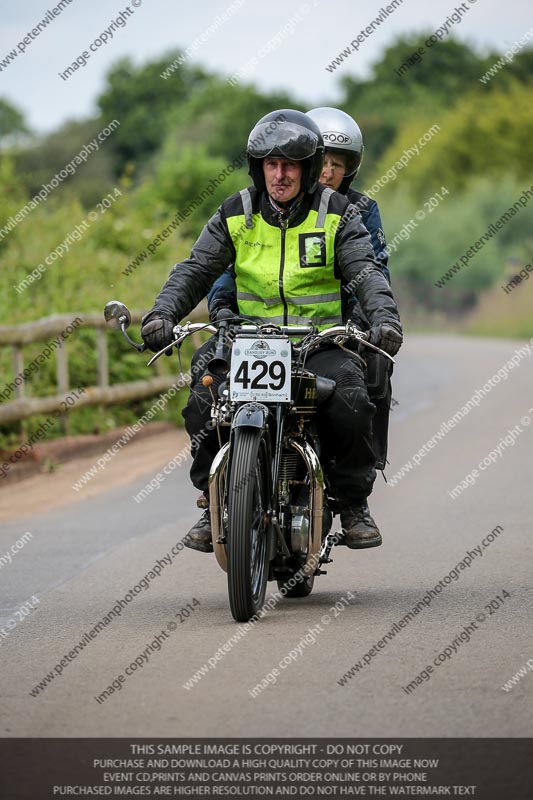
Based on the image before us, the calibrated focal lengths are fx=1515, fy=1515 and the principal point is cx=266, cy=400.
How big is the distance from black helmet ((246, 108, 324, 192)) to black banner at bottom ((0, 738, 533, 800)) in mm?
3119

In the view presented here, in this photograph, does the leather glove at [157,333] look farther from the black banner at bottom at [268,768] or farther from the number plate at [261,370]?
the black banner at bottom at [268,768]

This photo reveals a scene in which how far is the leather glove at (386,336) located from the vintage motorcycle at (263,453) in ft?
0.17

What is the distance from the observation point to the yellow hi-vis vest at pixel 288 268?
7020 mm

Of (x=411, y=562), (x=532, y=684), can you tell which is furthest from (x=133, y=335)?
(x=532, y=684)

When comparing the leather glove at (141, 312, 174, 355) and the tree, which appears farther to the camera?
the tree

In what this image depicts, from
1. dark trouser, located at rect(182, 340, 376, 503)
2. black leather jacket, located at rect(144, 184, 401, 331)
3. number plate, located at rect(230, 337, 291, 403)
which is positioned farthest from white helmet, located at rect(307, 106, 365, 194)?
number plate, located at rect(230, 337, 291, 403)

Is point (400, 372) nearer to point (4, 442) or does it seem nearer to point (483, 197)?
point (4, 442)

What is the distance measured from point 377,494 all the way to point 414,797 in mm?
7558

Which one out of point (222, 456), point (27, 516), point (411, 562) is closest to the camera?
point (222, 456)

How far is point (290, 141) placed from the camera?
22.7 ft

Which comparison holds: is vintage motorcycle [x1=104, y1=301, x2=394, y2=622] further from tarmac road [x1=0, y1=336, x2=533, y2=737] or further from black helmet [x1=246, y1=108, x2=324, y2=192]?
black helmet [x1=246, y1=108, x2=324, y2=192]

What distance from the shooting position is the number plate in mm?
6531

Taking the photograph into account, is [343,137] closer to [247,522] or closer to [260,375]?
[260,375]

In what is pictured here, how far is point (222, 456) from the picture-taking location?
6648 mm
